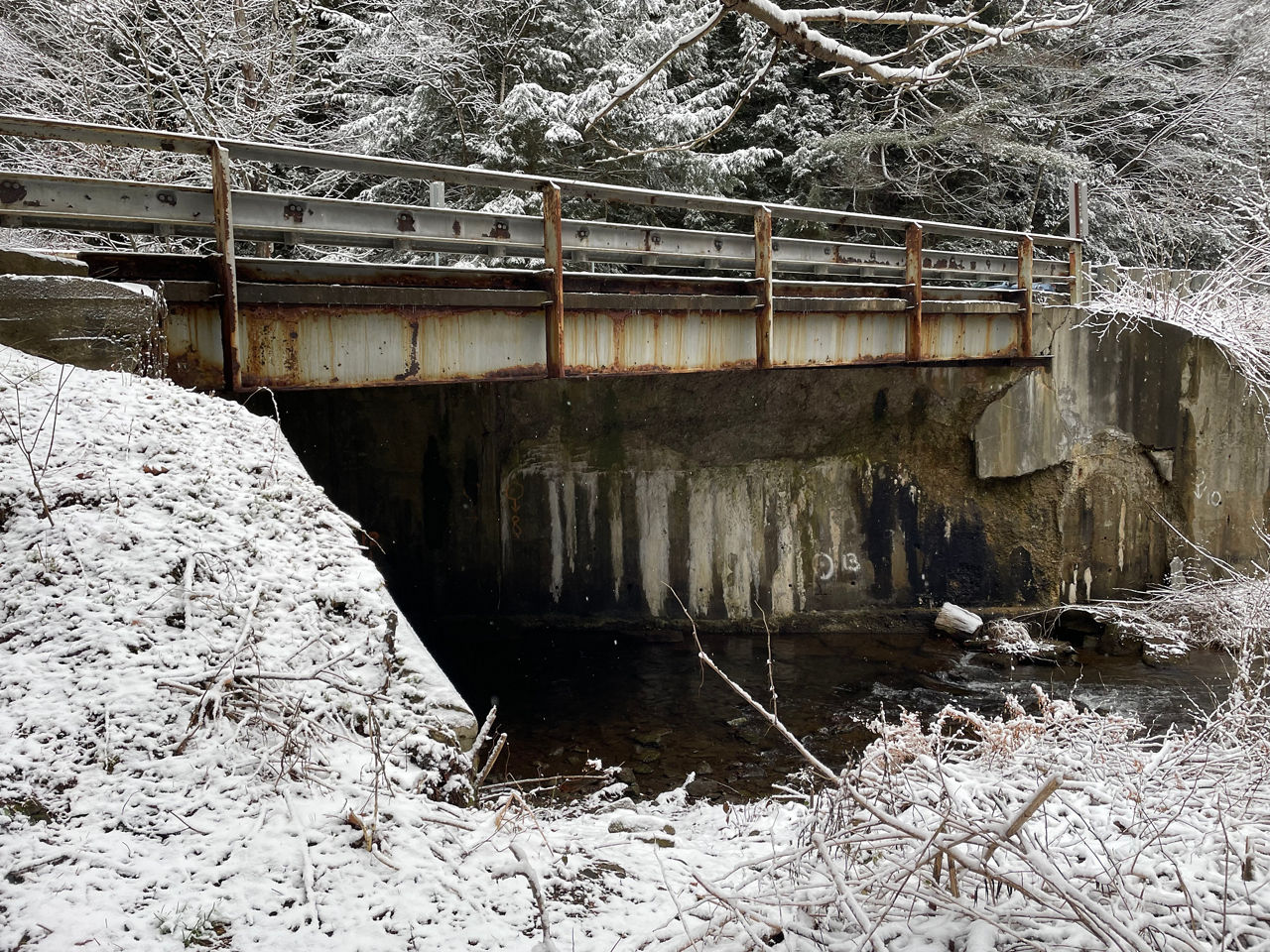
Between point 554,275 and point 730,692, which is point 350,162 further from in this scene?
point 730,692

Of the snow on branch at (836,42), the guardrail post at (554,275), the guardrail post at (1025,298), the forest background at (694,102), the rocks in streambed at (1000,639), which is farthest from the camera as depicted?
the forest background at (694,102)

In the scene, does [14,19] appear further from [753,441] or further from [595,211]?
[753,441]

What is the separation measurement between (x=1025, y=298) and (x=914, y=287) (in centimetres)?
206

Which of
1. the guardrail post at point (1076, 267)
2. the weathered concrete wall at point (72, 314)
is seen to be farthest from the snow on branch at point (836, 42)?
the guardrail post at point (1076, 267)

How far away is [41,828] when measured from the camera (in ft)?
8.72

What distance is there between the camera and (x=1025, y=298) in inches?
429

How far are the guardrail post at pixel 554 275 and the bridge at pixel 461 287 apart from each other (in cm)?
2

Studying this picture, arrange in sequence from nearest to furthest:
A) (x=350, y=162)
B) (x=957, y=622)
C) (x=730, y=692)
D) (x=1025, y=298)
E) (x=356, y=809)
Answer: (x=356, y=809) < (x=350, y=162) < (x=730, y=692) < (x=957, y=622) < (x=1025, y=298)

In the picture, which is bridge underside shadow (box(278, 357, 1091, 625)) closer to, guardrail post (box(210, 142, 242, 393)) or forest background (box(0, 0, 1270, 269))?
forest background (box(0, 0, 1270, 269))

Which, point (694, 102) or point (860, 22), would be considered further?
point (694, 102)

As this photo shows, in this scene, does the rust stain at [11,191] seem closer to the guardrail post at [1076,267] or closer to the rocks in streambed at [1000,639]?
the rocks in streambed at [1000,639]

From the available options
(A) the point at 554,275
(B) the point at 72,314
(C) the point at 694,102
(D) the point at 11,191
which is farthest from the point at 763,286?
(C) the point at 694,102

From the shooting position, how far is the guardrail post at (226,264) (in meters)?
5.26

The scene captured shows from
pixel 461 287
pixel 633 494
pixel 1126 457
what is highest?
pixel 461 287
